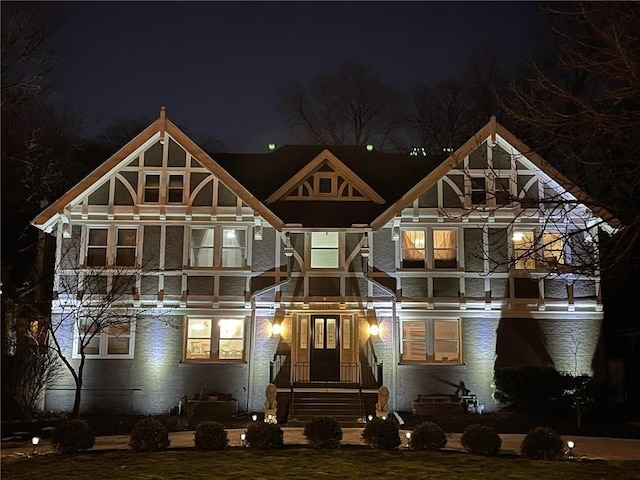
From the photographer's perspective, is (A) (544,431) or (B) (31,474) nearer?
(B) (31,474)

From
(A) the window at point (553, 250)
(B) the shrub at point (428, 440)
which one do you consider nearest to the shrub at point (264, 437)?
(B) the shrub at point (428, 440)

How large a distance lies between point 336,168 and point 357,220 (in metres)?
2.09

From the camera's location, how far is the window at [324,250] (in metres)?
24.5

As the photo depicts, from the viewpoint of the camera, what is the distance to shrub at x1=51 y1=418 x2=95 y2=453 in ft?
49.9

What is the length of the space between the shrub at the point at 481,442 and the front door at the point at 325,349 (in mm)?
8812

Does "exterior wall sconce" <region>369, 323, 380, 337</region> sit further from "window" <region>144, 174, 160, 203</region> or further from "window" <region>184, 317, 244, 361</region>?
"window" <region>144, 174, 160, 203</region>

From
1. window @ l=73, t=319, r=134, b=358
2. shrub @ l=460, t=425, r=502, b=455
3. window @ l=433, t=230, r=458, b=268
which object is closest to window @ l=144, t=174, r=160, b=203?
window @ l=73, t=319, r=134, b=358

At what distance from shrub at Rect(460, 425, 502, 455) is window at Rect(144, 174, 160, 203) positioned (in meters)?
13.7

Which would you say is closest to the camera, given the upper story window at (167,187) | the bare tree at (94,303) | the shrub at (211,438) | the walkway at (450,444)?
the shrub at (211,438)

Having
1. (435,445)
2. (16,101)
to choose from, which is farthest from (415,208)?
(16,101)

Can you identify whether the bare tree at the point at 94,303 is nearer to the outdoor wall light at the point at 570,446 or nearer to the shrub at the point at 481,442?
the shrub at the point at 481,442

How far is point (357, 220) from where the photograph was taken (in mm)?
24844

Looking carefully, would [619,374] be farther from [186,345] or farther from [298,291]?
[186,345]

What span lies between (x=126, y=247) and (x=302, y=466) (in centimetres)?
1268
